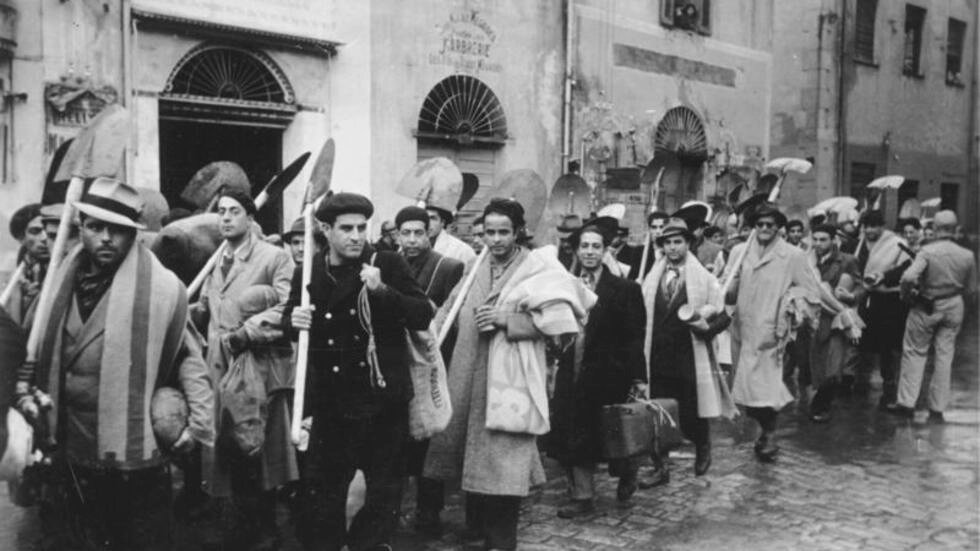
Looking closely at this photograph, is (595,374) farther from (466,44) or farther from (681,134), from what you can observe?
(681,134)

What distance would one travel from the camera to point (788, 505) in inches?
258

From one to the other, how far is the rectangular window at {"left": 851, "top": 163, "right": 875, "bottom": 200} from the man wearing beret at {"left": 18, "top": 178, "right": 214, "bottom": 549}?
2137 centimetres

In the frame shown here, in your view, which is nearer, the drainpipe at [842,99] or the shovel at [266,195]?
the shovel at [266,195]

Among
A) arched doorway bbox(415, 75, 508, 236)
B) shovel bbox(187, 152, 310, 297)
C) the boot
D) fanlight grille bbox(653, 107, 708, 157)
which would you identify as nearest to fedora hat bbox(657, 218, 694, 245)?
the boot

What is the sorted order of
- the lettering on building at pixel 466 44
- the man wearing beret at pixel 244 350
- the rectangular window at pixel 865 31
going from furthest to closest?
the rectangular window at pixel 865 31, the lettering on building at pixel 466 44, the man wearing beret at pixel 244 350

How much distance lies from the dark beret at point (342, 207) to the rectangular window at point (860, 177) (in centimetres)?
2030

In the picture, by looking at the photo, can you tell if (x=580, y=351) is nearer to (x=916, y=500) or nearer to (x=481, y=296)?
(x=481, y=296)

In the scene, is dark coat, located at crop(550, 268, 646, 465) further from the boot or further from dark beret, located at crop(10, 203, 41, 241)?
dark beret, located at crop(10, 203, 41, 241)

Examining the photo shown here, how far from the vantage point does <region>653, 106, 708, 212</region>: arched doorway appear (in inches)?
675

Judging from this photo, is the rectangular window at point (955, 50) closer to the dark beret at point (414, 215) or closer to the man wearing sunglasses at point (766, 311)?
the man wearing sunglasses at point (766, 311)

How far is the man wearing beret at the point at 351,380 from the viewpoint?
477cm

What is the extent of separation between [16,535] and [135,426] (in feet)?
7.90

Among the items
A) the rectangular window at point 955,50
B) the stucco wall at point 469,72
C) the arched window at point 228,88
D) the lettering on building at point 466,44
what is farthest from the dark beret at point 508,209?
the rectangular window at point 955,50

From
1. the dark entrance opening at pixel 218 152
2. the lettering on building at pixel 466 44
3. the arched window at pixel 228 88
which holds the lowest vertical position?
the dark entrance opening at pixel 218 152
